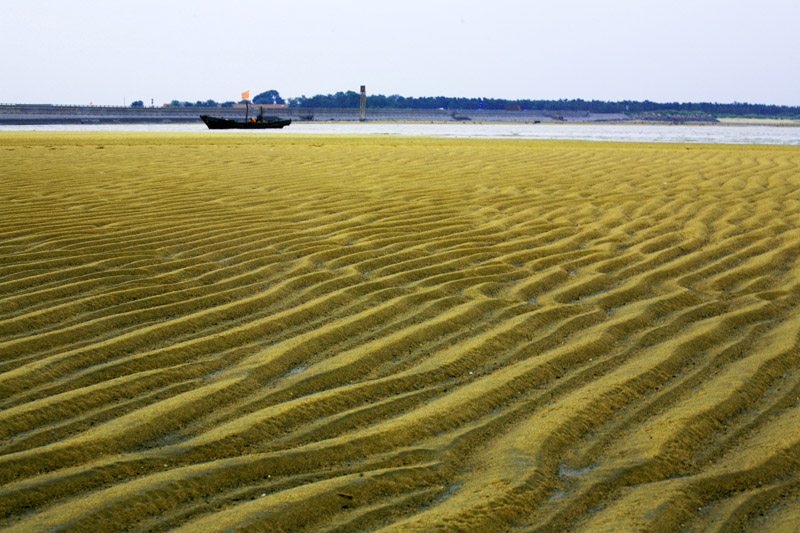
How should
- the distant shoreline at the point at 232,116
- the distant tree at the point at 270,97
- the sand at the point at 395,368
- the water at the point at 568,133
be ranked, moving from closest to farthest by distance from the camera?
the sand at the point at 395,368, the water at the point at 568,133, the distant shoreline at the point at 232,116, the distant tree at the point at 270,97

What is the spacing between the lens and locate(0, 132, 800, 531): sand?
7.24 feet

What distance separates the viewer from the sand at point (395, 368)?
2.21m

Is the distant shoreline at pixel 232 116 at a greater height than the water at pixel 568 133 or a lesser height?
greater

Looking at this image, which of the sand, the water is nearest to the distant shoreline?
the water

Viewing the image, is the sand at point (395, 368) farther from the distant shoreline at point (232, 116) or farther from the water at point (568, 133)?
the distant shoreline at point (232, 116)

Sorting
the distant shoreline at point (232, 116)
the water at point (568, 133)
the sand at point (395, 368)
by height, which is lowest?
the sand at point (395, 368)

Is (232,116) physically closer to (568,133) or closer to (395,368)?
(568,133)

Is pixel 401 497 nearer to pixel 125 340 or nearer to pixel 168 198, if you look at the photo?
pixel 125 340

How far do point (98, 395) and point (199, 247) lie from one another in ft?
7.83

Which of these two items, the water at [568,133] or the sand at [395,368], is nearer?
the sand at [395,368]

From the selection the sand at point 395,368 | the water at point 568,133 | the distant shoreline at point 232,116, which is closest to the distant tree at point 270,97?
the distant shoreline at point 232,116

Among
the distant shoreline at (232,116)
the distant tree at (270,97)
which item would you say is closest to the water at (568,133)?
the distant shoreline at (232,116)

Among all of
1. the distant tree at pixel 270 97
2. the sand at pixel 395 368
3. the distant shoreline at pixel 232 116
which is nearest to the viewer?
the sand at pixel 395 368

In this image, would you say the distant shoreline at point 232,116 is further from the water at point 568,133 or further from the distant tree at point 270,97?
the distant tree at point 270,97
